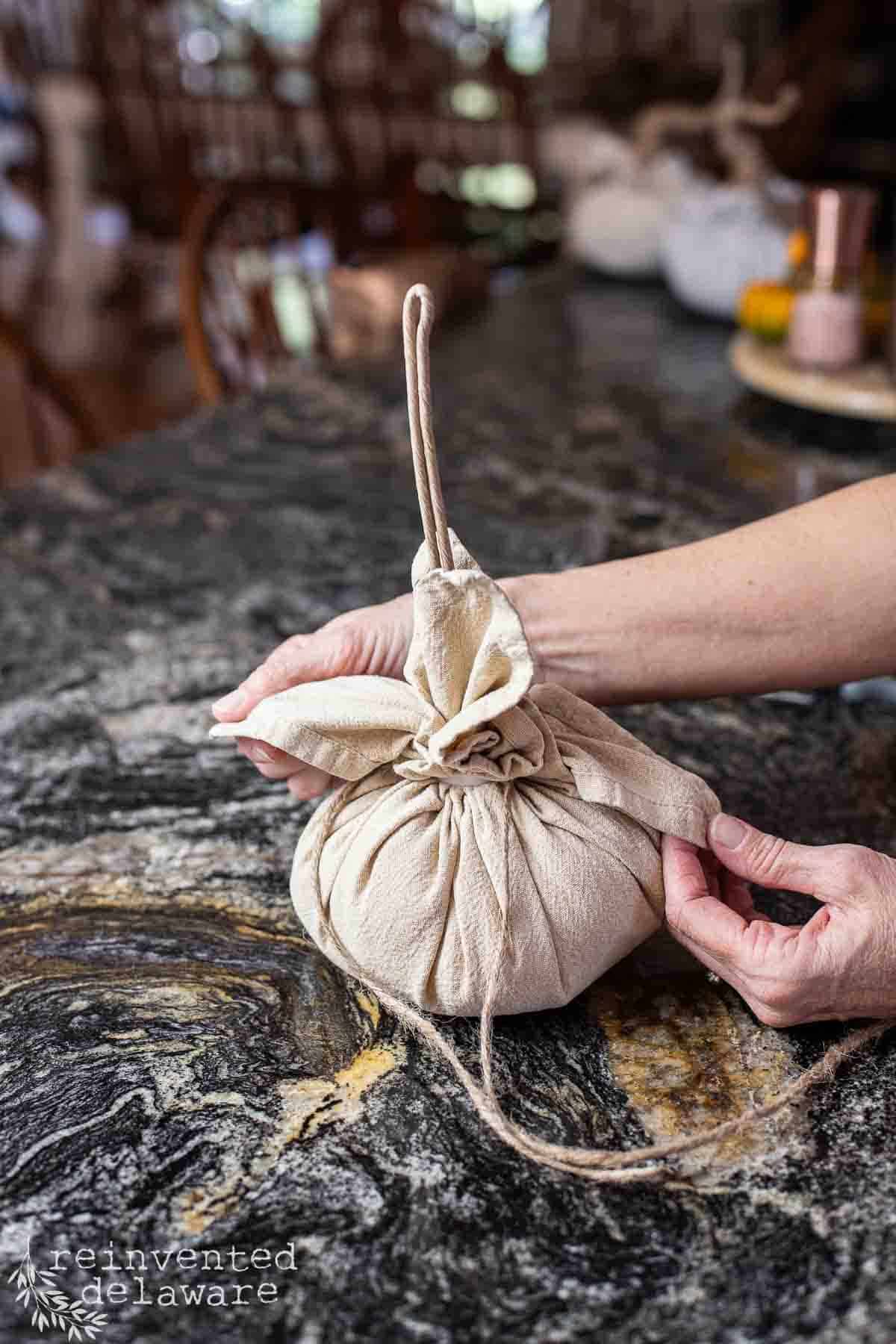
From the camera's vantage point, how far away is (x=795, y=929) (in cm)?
59

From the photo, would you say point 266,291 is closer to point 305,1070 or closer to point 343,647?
point 343,647

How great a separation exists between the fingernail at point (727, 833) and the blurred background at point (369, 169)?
3.91ft

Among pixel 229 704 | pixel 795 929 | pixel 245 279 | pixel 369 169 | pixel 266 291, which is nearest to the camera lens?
pixel 795 929

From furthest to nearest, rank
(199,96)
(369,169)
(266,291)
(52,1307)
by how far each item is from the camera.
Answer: (199,96)
(369,169)
(266,291)
(52,1307)

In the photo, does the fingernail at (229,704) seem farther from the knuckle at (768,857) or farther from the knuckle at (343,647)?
the knuckle at (768,857)

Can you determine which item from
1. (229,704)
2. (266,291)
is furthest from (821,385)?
(229,704)

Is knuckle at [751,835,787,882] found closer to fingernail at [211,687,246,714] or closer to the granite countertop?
the granite countertop

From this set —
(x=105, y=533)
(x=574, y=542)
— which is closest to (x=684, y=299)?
(x=574, y=542)

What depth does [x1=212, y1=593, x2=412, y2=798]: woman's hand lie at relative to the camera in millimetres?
683

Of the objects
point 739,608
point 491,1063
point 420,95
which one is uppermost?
point 420,95

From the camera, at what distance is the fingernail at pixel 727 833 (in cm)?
61

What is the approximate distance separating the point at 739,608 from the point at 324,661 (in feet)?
0.87

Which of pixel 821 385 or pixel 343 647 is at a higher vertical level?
pixel 343 647

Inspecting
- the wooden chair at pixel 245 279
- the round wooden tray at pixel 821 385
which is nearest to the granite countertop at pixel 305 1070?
the round wooden tray at pixel 821 385
